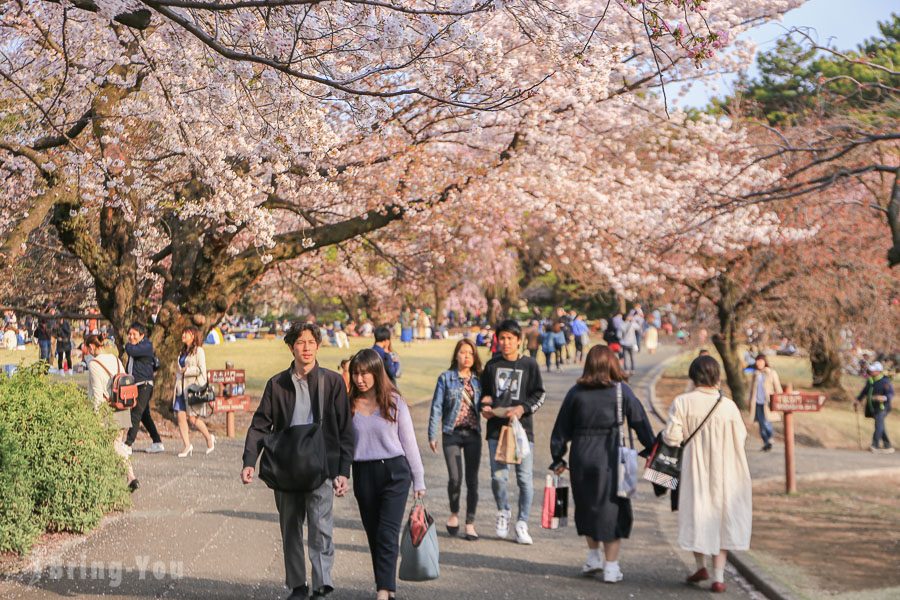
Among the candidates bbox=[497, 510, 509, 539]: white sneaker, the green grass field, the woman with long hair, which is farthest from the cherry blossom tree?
the green grass field

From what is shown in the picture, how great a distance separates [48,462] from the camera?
858 cm

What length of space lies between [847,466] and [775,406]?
12.9ft

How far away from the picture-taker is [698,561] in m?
7.85

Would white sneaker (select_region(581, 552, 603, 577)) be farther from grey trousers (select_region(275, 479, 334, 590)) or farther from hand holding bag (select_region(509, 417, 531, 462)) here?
grey trousers (select_region(275, 479, 334, 590))

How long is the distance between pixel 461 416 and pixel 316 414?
9.07 feet

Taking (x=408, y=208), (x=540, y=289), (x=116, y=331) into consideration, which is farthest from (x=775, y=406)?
(x=540, y=289)

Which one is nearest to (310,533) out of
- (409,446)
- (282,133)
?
(409,446)

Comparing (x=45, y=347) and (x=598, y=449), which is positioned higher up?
(x=45, y=347)

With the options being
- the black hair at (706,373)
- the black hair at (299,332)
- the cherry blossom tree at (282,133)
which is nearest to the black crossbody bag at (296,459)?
the black hair at (299,332)

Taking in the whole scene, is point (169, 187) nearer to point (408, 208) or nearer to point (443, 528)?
point (408, 208)

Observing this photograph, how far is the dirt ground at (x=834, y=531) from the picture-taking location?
907cm

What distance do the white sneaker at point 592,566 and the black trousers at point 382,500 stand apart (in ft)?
5.81

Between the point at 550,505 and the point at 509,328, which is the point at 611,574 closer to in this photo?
the point at 550,505

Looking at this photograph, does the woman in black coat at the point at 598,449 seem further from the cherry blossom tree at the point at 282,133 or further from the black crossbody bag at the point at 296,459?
the cherry blossom tree at the point at 282,133
